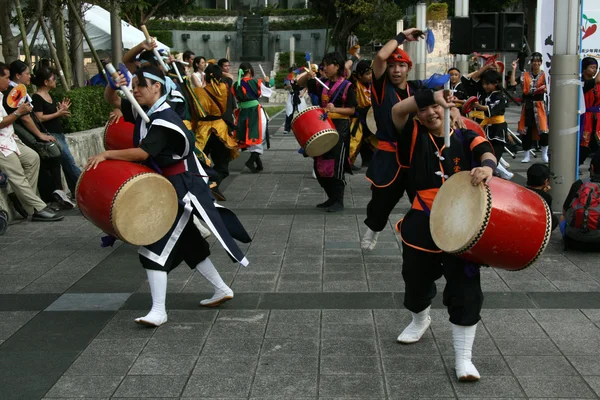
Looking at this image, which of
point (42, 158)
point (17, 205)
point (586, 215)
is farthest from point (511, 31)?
point (17, 205)

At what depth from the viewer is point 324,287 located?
5.96 m

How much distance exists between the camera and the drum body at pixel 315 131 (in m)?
8.33

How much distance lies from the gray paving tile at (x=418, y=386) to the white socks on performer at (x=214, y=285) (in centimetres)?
159

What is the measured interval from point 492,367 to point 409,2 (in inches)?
1418

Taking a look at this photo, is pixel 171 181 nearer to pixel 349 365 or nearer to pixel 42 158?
pixel 349 365

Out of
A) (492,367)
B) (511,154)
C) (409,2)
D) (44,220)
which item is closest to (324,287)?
(492,367)

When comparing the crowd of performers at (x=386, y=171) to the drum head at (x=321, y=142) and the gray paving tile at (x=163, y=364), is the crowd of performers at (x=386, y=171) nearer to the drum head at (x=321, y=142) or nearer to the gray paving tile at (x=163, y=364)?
the drum head at (x=321, y=142)

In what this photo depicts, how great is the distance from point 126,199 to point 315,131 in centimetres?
382

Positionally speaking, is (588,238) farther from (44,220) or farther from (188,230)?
(44,220)

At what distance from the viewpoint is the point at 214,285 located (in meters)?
5.47

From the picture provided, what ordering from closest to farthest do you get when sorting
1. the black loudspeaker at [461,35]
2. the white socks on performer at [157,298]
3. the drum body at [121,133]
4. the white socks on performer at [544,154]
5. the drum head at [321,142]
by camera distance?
the white socks on performer at [157,298], the drum body at [121,133], the drum head at [321,142], the black loudspeaker at [461,35], the white socks on performer at [544,154]

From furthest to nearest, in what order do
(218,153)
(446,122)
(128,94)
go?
(218,153)
(128,94)
(446,122)

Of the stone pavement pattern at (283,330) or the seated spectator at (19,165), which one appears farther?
the seated spectator at (19,165)

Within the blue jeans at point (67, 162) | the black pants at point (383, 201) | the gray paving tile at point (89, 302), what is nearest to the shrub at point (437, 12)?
the blue jeans at point (67, 162)
